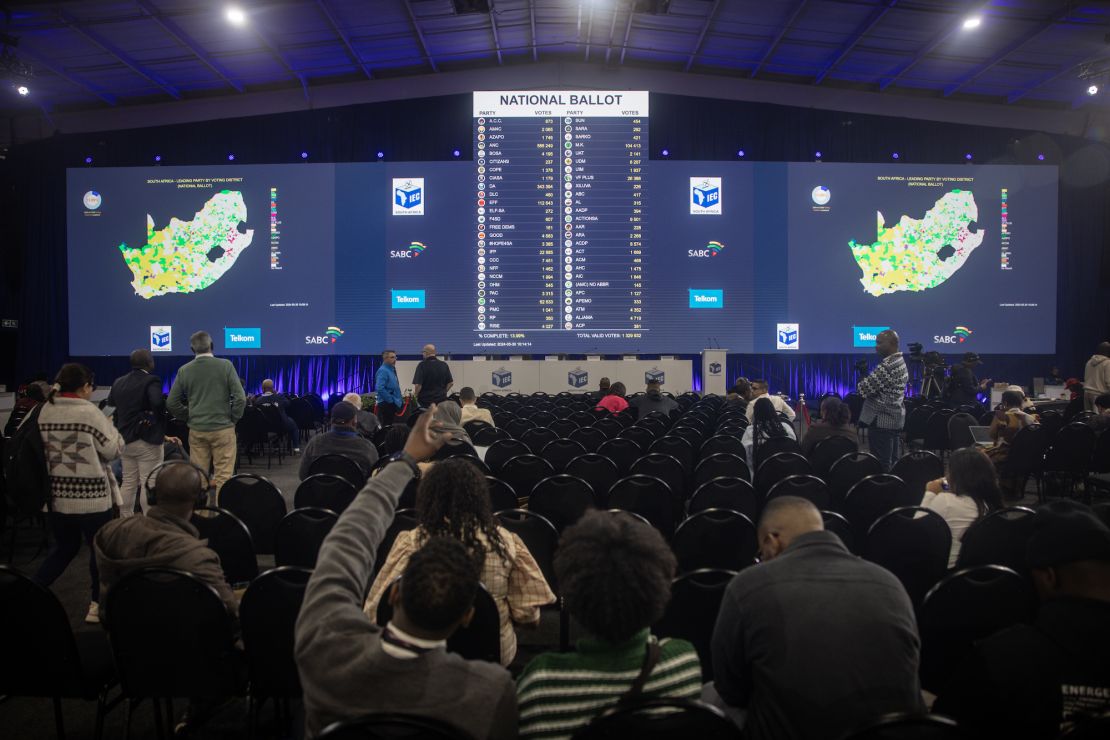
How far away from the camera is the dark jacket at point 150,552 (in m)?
2.58

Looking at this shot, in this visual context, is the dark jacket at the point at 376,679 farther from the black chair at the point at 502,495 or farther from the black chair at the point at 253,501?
the black chair at the point at 253,501

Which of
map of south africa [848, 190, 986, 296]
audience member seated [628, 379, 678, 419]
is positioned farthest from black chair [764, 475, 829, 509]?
map of south africa [848, 190, 986, 296]

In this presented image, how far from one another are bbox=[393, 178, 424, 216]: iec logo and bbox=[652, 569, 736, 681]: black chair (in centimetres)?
1328

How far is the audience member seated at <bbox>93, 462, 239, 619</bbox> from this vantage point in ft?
8.50

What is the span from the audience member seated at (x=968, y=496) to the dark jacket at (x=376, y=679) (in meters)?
2.68

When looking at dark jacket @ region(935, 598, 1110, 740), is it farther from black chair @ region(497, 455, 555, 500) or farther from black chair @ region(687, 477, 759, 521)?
black chair @ region(497, 455, 555, 500)

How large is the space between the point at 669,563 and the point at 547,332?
41.5 feet

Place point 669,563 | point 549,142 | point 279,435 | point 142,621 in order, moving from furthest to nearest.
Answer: point 549,142
point 279,435
point 142,621
point 669,563

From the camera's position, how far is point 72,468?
4.07 m

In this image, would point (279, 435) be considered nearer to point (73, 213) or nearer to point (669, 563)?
point (73, 213)

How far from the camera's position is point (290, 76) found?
15.8 m

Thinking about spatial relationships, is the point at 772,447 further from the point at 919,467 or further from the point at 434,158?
the point at 434,158

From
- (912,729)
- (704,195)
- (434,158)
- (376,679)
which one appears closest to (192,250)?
(434,158)

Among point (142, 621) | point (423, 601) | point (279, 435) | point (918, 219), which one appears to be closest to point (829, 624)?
point (423, 601)
